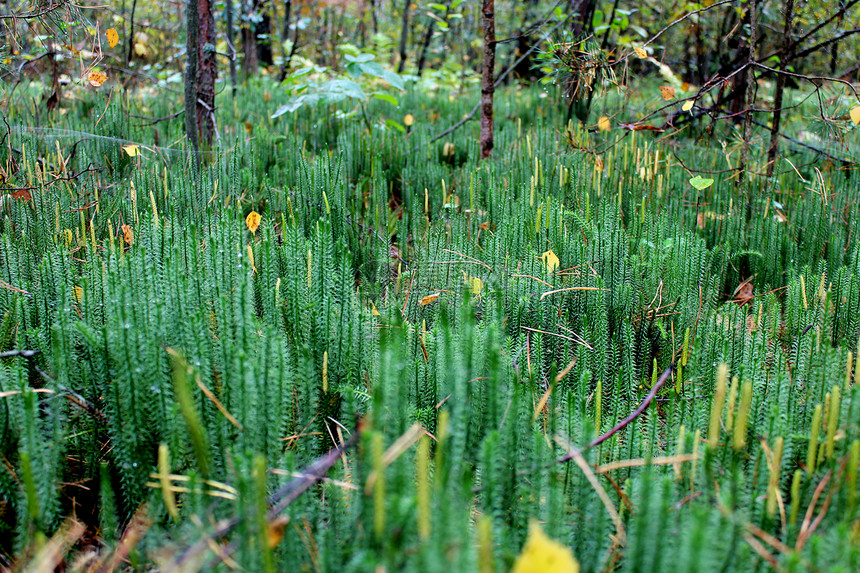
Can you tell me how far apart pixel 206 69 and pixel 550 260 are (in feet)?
8.43

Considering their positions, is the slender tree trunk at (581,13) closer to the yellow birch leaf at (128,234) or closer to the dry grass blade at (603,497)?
the yellow birch leaf at (128,234)

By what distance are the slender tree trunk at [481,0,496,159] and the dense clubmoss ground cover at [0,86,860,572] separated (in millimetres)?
1176

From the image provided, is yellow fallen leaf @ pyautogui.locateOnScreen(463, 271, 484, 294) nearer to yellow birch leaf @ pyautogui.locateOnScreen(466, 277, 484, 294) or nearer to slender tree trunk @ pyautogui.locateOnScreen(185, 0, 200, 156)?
yellow birch leaf @ pyautogui.locateOnScreen(466, 277, 484, 294)

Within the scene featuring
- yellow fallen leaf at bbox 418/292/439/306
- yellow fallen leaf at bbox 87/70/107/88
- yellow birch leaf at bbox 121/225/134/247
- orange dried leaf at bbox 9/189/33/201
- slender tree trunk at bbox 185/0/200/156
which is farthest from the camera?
slender tree trunk at bbox 185/0/200/156

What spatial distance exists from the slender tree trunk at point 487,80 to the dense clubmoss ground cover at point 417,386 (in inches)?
46.3

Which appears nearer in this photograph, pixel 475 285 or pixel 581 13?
pixel 475 285

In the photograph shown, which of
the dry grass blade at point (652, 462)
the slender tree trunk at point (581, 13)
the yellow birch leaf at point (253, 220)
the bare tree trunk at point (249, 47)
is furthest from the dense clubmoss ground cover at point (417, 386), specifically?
the bare tree trunk at point (249, 47)

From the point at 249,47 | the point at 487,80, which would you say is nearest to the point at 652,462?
the point at 487,80

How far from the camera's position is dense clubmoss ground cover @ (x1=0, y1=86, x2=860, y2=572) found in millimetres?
853

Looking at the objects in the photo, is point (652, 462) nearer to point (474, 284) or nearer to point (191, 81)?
point (474, 284)

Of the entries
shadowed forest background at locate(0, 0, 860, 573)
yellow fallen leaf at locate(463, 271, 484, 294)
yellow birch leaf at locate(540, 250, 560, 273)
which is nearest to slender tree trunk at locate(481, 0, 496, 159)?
shadowed forest background at locate(0, 0, 860, 573)

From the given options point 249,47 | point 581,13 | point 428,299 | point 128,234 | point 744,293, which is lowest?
point 744,293

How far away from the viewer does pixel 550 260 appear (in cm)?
194

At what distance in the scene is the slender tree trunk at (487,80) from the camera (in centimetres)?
373
